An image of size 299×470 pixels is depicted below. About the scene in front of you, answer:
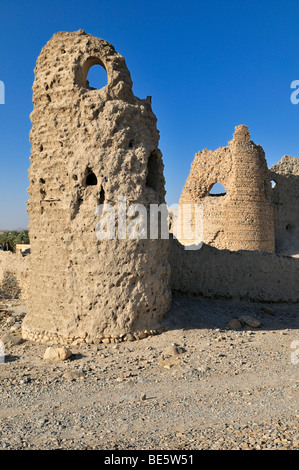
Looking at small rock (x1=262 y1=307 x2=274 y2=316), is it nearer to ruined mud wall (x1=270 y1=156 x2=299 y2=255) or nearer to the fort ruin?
the fort ruin

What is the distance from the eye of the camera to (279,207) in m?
22.3

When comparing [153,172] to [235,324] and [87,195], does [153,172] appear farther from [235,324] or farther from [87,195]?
[235,324]

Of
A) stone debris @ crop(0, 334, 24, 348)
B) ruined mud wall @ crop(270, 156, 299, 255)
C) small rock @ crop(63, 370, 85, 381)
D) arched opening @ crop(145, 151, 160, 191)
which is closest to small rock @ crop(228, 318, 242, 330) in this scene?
arched opening @ crop(145, 151, 160, 191)

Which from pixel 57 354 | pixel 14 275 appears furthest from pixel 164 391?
pixel 14 275

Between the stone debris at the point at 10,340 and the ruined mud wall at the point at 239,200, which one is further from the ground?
the ruined mud wall at the point at 239,200

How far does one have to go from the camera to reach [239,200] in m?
17.4

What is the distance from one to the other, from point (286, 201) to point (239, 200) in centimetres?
648

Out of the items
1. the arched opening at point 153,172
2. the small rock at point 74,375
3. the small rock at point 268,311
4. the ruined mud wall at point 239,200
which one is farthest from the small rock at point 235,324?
the ruined mud wall at point 239,200

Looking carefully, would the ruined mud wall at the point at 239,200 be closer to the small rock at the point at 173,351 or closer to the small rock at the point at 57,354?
the small rock at the point at 173,351

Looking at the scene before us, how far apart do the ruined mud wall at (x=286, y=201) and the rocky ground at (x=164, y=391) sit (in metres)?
14.6

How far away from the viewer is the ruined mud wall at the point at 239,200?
17.4m

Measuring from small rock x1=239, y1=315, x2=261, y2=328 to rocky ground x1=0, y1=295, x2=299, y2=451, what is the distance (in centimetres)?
4
